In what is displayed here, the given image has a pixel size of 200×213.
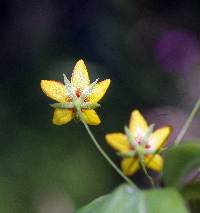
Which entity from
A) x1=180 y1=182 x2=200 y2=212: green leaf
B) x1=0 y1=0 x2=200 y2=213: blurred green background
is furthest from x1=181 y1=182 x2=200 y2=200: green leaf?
x1=0 y1=0 x2=200 y2=213: blurred green background

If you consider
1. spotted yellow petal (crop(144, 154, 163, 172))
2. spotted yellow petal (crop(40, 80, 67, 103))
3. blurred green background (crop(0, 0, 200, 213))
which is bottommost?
blurred green background (crop(0, 0, 200, 213))

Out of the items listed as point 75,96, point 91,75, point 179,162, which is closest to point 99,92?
point 75,96

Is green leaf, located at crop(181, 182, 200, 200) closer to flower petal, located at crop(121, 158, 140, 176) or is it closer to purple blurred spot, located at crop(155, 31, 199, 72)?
flower petal, located at crop(121, 158, 140, 176)

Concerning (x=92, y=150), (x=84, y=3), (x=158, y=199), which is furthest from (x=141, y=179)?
(x=158, y=199)

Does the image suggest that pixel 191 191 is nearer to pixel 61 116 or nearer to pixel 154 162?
pixel 154 162

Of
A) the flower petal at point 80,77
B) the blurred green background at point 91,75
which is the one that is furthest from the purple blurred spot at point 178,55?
the flower petal at point 80,77
